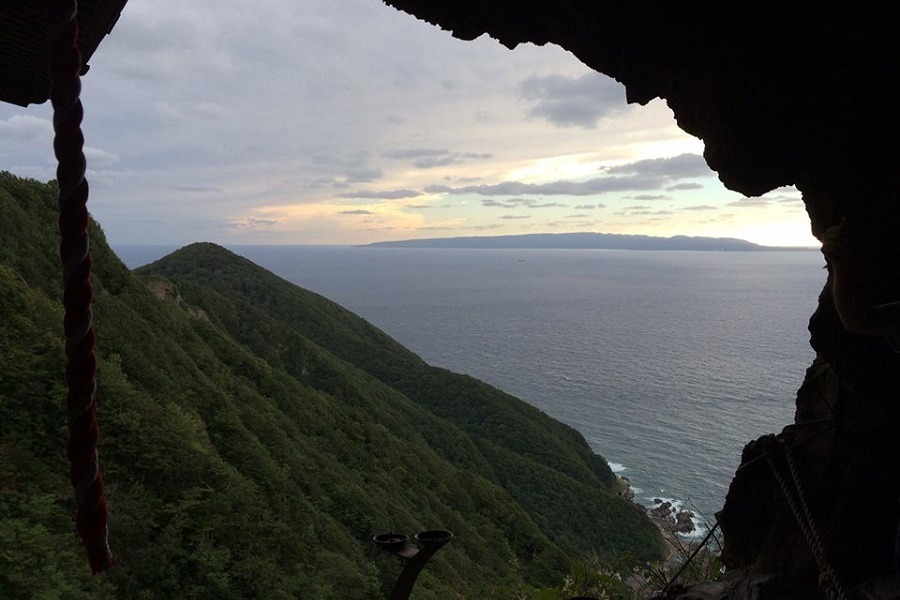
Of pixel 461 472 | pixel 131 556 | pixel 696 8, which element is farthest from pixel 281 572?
pixel 461 472

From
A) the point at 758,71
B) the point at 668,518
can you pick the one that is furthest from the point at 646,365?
the point at 758,71

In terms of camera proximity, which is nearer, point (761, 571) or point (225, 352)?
point (761, 571)

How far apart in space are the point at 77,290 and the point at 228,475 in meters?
14.8

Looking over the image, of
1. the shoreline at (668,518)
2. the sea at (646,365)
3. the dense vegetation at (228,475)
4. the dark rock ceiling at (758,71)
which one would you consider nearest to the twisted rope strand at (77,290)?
the dark rock ceiling at (758,71)

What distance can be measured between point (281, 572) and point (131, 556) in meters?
4.44

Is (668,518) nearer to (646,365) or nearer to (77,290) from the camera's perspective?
(77,290)

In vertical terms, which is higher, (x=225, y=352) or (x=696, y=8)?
(x=696, y=8)

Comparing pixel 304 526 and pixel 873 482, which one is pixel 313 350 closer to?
pixel 304 526

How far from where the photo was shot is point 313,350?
4500 cm

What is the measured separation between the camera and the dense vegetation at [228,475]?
1032 cm

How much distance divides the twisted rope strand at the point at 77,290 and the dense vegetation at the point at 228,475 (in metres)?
8.34

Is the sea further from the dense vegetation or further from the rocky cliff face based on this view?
the rocky cliff face

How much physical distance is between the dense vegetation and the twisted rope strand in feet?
27.4

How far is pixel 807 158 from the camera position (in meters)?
5.00
